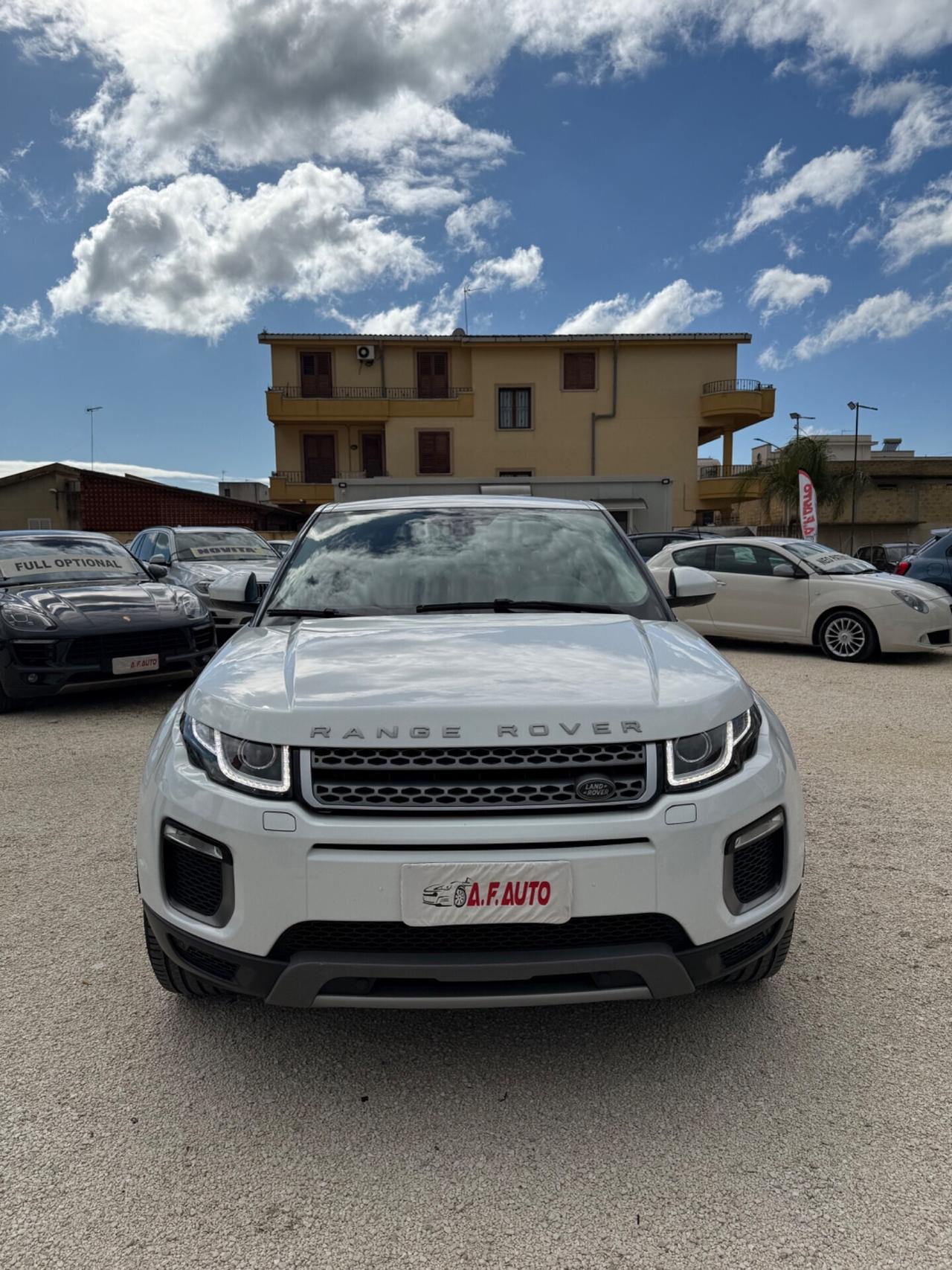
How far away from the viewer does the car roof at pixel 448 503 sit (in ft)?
11.3

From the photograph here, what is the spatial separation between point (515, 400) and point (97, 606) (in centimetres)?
2819

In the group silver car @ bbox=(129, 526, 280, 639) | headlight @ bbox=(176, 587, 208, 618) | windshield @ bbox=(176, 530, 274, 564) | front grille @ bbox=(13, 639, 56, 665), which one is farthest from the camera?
windshield @ bbox=(176, 530, 274, 564)

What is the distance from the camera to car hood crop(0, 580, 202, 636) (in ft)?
19.9

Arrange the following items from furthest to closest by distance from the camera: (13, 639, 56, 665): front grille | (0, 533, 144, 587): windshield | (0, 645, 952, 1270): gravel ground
→ (0, 533, 144, 587): windshield
(13, 639, 56, 665): front grille
(0, 645, 952, 1270): gravel ground

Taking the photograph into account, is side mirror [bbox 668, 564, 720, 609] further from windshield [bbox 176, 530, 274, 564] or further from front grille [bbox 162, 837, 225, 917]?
windshield [bbox 176, 530, 274, 564]

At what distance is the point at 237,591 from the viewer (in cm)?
338

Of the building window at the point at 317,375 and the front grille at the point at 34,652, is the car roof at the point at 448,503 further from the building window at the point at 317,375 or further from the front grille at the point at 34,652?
the building window at the point at 317,375

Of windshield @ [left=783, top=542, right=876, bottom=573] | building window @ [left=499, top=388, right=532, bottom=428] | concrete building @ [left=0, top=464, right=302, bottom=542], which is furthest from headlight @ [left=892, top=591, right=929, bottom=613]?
building window @ [left=499, top=388, right=532, bottom=428]

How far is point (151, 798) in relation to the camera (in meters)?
2.03

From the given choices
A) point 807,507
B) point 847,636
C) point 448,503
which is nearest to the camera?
point 448,503

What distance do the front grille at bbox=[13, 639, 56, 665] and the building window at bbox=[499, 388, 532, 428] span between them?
2815 cm

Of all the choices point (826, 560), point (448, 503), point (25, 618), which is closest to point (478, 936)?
point (448, 503)

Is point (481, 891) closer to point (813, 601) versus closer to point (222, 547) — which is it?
point (813, 601)

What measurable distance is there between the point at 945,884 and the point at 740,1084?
5.33 ft
